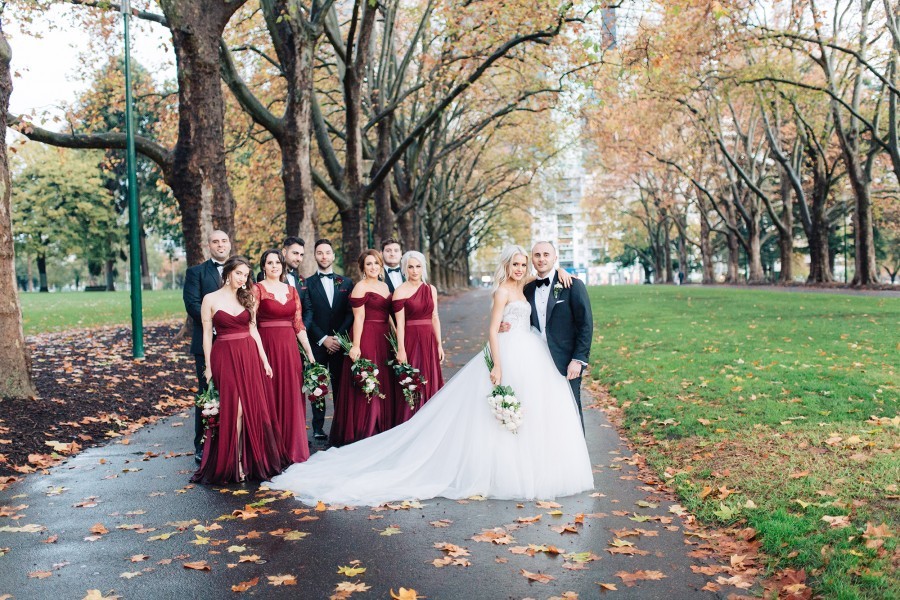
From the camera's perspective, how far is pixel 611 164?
5075cm

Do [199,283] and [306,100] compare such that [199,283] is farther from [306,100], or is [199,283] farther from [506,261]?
[306,100]

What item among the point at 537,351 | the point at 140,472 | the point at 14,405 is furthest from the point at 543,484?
the point at 14,405

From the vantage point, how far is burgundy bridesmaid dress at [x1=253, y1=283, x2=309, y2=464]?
24.8 feet

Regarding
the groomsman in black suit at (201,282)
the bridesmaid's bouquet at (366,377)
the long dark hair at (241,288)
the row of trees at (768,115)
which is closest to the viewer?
the long dark hair at (241,288)

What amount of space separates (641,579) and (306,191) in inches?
559

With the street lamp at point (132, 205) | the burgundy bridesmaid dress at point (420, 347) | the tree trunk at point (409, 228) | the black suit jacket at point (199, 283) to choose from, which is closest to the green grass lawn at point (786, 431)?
the burgundy bridesmaid dress at point (420, 347)

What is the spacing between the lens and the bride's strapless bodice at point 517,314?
22.5ft

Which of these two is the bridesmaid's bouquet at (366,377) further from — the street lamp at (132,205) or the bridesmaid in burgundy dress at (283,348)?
the street lamp at (132,205)

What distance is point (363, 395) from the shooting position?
8477 mm

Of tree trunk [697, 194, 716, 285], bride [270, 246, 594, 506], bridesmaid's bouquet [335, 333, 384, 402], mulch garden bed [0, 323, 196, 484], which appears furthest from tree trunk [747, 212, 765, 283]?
bride [270, 246, 594, 506]

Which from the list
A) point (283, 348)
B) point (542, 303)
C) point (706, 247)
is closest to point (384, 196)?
point (283, 348)

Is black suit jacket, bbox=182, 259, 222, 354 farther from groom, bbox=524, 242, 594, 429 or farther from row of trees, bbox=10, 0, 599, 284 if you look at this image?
row of trees, bbox=10, 0, 599, 284

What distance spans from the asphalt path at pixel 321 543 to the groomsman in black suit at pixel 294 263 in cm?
239

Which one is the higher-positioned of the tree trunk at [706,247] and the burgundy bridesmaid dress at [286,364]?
the tree trunk at [706,247]
